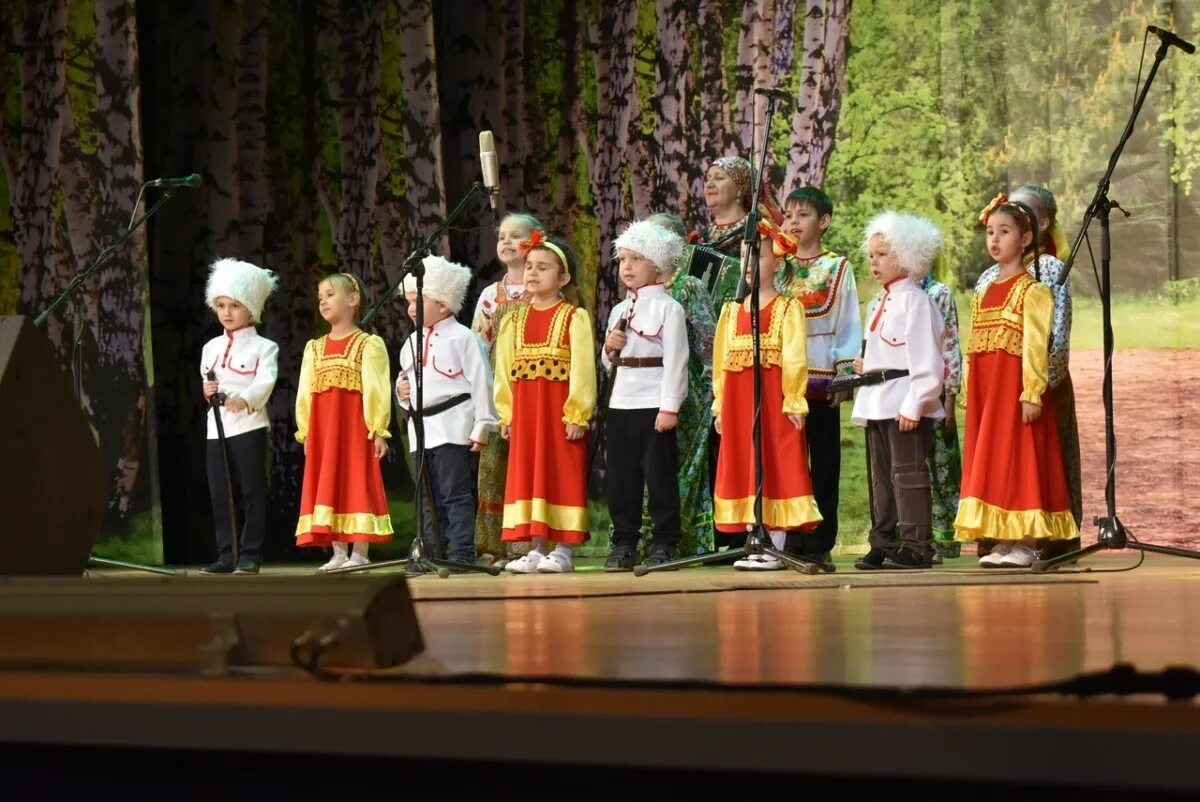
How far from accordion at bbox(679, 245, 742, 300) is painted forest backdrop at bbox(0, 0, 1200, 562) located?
0.95 m

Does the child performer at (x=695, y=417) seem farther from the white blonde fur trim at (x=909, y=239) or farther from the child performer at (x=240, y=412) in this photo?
the child performer at (x=240, y=412)

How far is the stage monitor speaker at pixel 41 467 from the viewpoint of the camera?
190 centimetres

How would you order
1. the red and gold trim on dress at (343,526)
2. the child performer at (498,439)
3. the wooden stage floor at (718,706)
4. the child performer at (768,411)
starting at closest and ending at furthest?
the wooden stage floor at (718,706) < the child performer at (768,411) < the red and gold trim on dress at (343,526) < the child performer at (498,439)

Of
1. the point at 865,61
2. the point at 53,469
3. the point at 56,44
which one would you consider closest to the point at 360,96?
the point at 56,44

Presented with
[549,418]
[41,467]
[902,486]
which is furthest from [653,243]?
[41,467]

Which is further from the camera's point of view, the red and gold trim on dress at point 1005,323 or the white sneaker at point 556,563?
the white sneaker at point 556,563

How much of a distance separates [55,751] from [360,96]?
653 cm

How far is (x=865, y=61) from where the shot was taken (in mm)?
7109

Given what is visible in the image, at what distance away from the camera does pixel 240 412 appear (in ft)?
20.4

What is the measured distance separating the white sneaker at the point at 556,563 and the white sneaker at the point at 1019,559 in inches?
60.5

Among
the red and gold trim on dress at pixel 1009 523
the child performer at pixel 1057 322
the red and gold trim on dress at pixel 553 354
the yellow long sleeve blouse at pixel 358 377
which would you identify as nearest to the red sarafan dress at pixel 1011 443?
the red and gold trim on dress at pixel 1009 523

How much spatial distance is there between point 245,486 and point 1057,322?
129 inches

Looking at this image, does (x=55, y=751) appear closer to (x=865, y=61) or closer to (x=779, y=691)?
(x=779, y=691)

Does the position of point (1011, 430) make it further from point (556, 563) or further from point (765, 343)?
point (556, 563)
